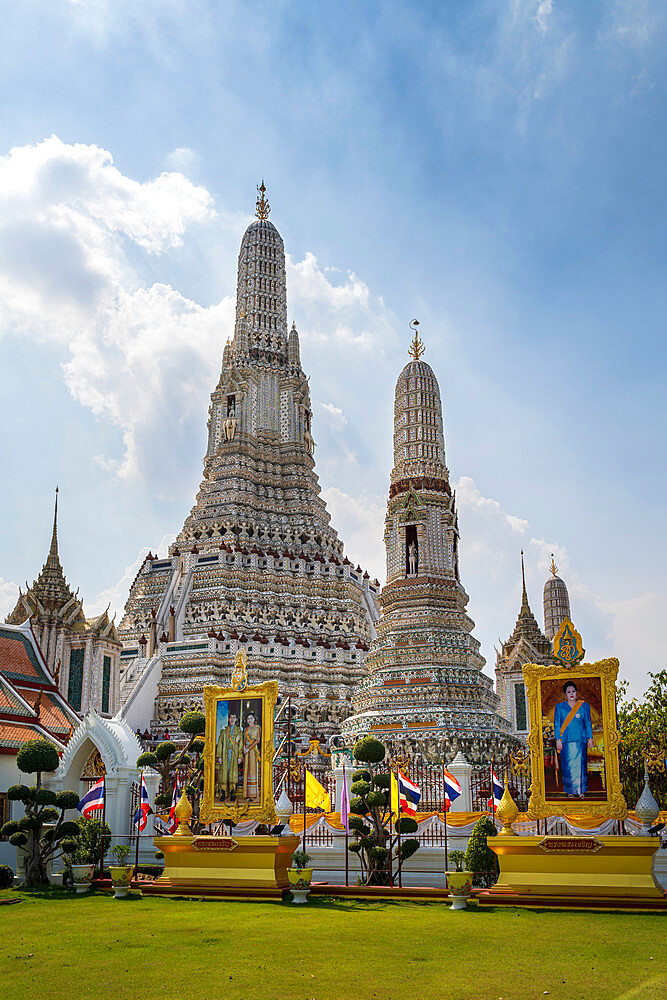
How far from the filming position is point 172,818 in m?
23.9

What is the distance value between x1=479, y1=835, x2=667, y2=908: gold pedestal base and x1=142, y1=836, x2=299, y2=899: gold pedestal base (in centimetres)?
424

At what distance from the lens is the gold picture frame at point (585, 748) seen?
19.1m

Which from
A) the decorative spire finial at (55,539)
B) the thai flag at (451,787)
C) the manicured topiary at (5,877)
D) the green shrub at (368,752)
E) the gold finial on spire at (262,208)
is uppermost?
the gold finial on spire at (262,208)

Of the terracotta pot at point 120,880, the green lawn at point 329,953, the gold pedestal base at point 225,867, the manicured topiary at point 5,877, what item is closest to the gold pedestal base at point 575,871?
the green lawn at point 329,953

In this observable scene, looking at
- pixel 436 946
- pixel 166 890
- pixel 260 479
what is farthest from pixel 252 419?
pixel 436 946

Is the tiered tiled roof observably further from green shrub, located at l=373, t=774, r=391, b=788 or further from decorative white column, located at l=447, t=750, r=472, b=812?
decorative white column, located at l=447, t=750, r=472, b=812

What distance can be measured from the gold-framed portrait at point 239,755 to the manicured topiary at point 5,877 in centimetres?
464

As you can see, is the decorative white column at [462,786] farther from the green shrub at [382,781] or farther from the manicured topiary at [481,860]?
the manicured topiary at [481,860]

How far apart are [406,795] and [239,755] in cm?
371

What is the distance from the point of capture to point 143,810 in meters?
23.2

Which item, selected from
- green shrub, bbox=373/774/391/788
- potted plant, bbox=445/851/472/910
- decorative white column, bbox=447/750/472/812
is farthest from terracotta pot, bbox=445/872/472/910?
decorative white column, bbox=447/750/472/812

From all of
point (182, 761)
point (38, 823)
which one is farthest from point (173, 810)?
point (38, 823)

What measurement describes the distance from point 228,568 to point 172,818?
27499mm

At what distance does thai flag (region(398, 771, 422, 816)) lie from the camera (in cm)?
2086
